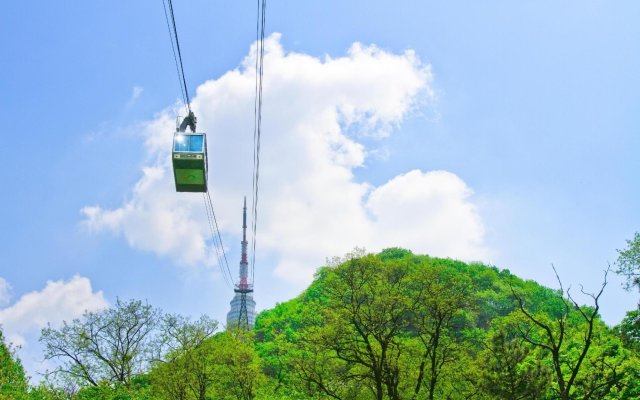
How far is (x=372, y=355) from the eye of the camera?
3097 centimetres

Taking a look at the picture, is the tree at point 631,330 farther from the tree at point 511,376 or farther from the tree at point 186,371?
the tree at point 186,371

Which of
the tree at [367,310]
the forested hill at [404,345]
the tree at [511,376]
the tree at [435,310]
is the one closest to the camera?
the tree at [511,376]

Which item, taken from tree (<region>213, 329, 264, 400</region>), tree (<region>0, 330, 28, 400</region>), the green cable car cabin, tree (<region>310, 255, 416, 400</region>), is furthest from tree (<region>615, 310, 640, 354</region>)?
tree (<region>0, 330, 28, 400</region>)

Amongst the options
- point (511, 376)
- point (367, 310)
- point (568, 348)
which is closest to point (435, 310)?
point (367, 310)

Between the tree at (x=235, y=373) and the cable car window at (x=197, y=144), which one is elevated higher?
the cable car window at (x=197, y=144)

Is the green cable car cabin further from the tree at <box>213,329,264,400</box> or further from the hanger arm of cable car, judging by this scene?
the tree at <box>213,329,264,400</box>

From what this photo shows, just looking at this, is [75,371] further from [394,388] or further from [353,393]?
[394,388]

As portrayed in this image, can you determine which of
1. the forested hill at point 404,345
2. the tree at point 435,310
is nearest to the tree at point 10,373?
the forested hill at point 404,345

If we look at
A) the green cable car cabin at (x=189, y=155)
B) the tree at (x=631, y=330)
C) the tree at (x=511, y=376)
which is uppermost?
the green cable car cabin at (x=189, y=155)

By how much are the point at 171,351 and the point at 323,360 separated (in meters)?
15.0

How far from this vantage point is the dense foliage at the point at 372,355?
26062 mm

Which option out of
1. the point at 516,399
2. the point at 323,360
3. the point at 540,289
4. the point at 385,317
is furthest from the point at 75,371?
the point at 540,289

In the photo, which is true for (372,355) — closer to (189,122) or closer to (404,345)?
(404,345)

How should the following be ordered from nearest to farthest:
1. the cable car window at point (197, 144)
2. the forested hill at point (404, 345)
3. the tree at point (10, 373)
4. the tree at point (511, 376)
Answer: the cable car window at point (197, 144) < the tree at point (511, 376) < the forested hill at point (404, 345) < the tree at point (10, 373)
